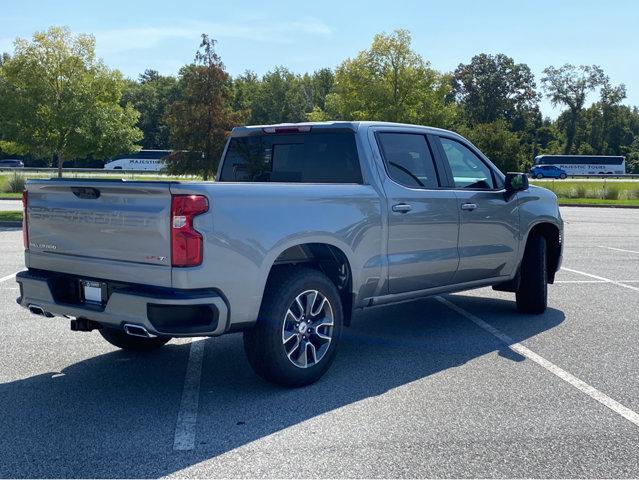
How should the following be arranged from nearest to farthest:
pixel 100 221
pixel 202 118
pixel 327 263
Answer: pixel 100 221, pixel 327 263, pixel 202 118

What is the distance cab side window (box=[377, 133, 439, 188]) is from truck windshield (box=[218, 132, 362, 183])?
35 centimetres

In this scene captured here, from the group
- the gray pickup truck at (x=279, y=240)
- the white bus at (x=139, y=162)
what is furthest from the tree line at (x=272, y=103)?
the gray pickup truck at (x=279, y=240)

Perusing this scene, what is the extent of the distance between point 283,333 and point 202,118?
2503 centimetres

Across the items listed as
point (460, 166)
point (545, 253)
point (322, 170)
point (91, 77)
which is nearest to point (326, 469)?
point (322, 170)

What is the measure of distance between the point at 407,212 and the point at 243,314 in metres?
1.95

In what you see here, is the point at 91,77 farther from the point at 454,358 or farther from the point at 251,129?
the point at 454,358

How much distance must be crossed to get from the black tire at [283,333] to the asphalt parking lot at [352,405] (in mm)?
146

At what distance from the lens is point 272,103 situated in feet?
323

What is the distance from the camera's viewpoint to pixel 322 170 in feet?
20.3

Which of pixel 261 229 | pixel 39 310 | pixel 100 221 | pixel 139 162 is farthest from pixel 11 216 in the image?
pixel 139 162

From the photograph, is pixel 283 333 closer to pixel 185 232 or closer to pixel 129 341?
pixel 185 232

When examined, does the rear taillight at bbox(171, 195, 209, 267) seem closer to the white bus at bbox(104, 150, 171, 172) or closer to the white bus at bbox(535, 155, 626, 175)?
the white bus at bbox(104, 150, 171, 172)

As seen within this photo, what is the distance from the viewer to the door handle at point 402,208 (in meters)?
5.93

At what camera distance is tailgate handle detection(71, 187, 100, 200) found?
487 cm
